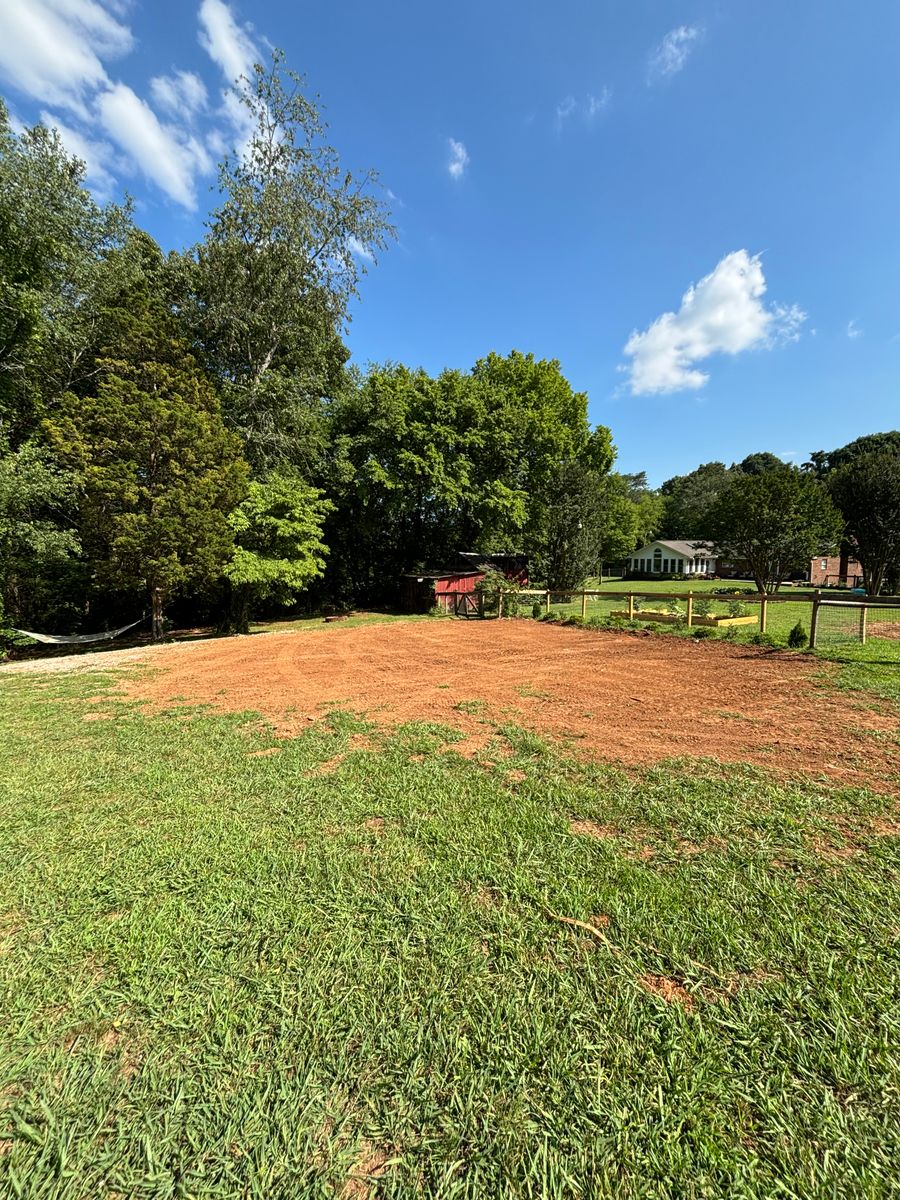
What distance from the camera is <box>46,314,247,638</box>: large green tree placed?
39.4 ft

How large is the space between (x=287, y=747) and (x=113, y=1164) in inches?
143

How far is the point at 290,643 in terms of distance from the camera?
13125mm

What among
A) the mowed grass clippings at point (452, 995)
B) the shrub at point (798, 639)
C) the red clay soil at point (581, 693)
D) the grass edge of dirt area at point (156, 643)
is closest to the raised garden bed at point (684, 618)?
the red clay soil at point (581, 693)

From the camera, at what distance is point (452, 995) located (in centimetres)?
198

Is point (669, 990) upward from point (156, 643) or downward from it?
upward

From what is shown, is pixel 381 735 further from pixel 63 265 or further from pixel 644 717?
pixel 63 265

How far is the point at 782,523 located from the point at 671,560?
28455 mm

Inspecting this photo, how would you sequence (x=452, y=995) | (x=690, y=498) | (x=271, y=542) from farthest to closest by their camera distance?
1. (x=690, y=498)
2. (x=271, y=542)
3. (x=452, y=995)

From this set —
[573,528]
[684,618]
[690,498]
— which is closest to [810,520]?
[573,528]

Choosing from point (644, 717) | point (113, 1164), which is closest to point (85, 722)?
point (113, 1164)

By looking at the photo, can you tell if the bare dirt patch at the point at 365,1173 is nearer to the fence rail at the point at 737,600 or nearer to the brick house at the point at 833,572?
the fence rail at the point at 737,600

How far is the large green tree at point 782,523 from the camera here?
20688 mm

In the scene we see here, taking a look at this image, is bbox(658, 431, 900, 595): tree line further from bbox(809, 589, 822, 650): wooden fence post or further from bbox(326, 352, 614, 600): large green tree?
bbox(809, 589, 822, 650): wooden fence post

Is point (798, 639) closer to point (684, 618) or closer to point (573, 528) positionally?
point (684, 618)
